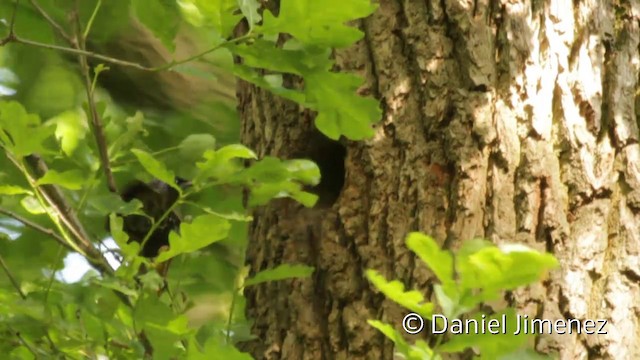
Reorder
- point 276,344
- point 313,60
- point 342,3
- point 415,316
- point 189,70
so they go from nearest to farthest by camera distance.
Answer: point 342,3
point 313,60
point 189,70
point 415,316
point 276,344

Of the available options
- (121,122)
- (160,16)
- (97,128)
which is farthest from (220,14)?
(121,122)

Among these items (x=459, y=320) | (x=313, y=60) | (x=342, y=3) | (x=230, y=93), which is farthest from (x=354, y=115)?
(x=230, y=93)

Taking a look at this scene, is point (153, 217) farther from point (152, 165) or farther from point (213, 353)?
point (213, 353)

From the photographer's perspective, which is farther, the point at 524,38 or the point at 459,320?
the point at 524,38

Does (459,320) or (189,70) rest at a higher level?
(189,70)

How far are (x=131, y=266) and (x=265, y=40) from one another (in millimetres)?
370

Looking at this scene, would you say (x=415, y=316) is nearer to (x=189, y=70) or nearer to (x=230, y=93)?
(x=189, y=70)

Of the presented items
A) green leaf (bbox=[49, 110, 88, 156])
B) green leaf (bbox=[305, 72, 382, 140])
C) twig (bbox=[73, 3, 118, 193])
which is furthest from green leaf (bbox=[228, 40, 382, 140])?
green leaf (bbox=[49, 110, 88, 156])

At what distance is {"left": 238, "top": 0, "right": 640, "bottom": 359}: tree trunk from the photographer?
162 cm

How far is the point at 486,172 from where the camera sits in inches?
64.7

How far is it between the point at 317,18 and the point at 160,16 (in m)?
0.26

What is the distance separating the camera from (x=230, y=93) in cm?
321

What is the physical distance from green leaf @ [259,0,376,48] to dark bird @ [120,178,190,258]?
0.73 m
